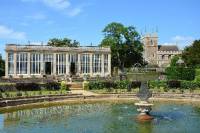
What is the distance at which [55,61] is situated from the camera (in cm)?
5622

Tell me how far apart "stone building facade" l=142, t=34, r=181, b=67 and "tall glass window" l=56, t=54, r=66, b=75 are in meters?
57.4

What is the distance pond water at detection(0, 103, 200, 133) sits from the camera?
1858 cm

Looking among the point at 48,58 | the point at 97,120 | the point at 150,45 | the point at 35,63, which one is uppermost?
the point at 150,45

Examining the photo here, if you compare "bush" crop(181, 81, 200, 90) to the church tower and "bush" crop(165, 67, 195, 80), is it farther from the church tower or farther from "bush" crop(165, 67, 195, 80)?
the church tower

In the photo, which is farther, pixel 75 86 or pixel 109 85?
pixel 75 86

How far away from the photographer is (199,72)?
4569cm

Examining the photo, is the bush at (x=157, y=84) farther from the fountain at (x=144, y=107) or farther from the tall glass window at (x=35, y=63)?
the tall glass window at (x=35, y=63)

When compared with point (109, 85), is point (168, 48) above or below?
above

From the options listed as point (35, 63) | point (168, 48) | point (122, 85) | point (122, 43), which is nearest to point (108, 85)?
point (122, 85)

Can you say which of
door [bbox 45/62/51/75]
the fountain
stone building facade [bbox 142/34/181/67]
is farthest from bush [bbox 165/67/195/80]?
stone building facade [bbox 142/34/181/67]

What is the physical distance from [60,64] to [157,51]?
2397 inches

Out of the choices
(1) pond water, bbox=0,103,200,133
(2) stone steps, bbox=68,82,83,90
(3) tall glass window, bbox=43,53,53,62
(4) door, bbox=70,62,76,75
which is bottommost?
(1) pond water, bbox=0,103,200,133

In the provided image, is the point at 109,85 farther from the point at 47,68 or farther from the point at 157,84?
the point at 47,68

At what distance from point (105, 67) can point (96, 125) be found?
39253 mm
